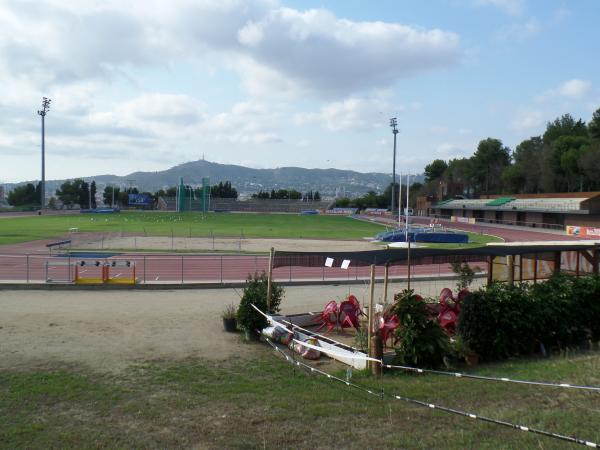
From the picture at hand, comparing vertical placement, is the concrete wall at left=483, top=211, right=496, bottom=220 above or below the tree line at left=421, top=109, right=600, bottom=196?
below

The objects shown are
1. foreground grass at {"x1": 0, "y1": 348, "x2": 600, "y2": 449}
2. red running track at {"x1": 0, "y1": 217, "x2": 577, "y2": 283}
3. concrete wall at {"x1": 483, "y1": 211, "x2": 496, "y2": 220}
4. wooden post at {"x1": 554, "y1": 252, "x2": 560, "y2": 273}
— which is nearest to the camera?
foreground grass at {"x1": 0, "y1": 348, "x2": 600, "y2": 449}

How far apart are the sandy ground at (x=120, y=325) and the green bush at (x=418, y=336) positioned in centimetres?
363

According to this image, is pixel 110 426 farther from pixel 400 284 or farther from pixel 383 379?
pixel 400 284

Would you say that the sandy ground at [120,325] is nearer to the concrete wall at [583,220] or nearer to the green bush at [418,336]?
the green bush at [418,336]

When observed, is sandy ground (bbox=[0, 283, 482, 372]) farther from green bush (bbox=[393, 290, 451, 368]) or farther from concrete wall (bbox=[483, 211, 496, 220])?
concrete wall (bbox=[483, 211, 496, 220])

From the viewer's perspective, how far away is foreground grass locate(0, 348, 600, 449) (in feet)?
20.8

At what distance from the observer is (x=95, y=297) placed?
69.9ft

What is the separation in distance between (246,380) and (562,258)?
35.1 ft

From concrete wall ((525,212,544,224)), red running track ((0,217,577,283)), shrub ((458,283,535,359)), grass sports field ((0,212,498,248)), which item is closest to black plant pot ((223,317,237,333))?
shrub ((458,283,535,359))

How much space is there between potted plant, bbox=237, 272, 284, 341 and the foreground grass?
11.2 ft

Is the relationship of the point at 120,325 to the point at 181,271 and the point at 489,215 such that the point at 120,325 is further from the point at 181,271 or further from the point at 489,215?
the point at 489,215

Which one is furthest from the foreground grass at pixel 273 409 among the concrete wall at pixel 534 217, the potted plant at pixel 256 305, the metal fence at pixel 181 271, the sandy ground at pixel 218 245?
the concrete wall at pixel 534 217

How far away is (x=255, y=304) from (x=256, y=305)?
0.04m

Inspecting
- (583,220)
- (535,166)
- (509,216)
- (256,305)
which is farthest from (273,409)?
(535,166)
